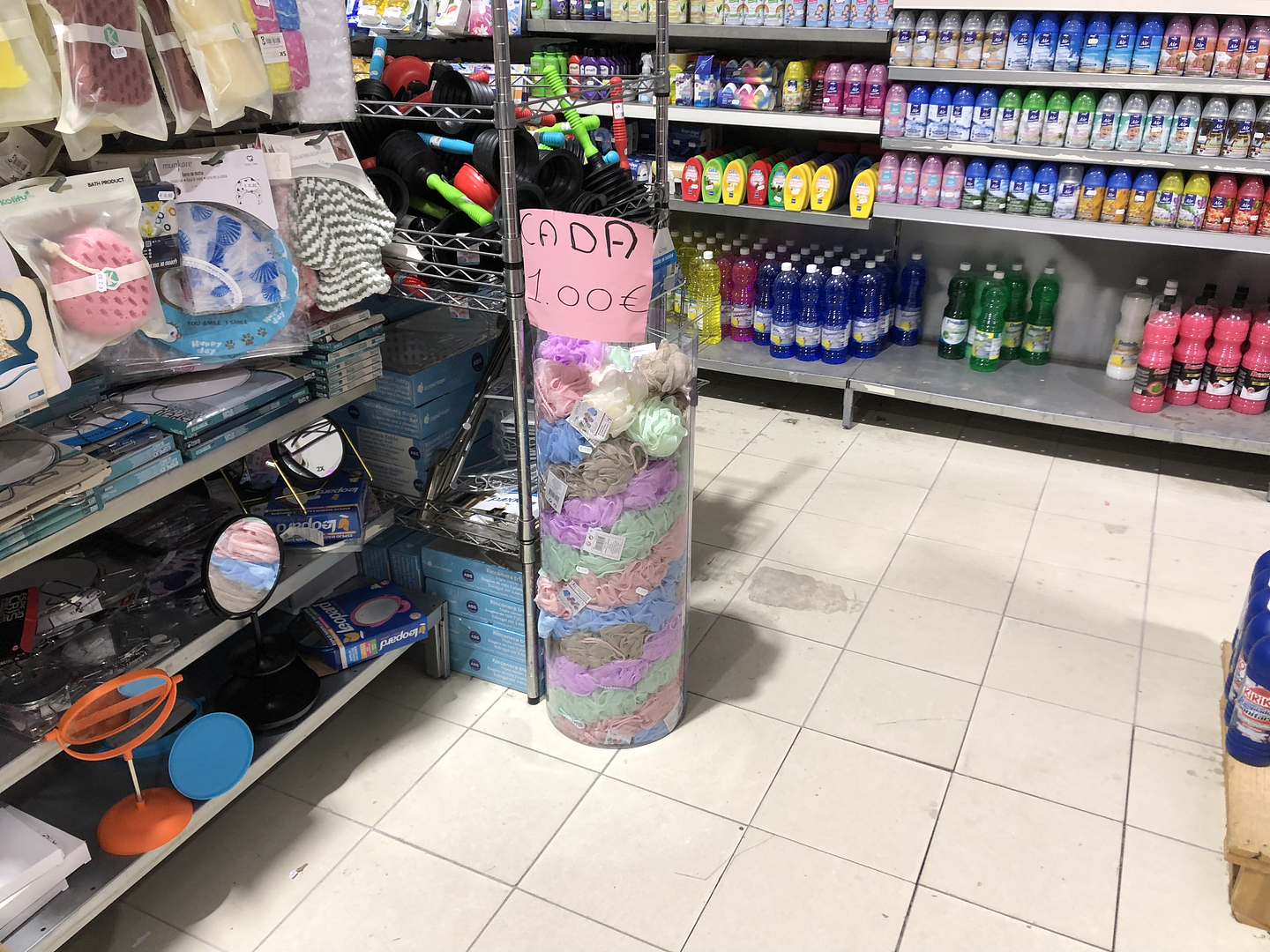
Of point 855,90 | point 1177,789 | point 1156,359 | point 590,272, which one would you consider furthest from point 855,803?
point 855,90

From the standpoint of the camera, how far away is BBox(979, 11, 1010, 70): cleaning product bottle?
345 centimetres

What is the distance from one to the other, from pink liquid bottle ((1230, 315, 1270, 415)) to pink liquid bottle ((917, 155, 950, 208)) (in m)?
1.24

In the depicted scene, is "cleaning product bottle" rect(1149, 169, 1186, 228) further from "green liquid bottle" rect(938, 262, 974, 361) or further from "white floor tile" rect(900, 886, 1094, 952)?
"white floor tile" rect(900, 886, 1094, 952)

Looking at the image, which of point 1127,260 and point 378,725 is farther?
point 1127,260

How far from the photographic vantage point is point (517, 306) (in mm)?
2068

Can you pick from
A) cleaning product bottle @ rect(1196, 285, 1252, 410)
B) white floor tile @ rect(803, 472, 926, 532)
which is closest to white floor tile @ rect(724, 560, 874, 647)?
white floor tile @ rect(803, 472, 926, 532)

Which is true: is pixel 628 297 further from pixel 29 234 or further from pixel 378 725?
pixel 378 725

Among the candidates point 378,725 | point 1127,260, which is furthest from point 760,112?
point 378,725

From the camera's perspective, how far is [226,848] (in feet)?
6.76

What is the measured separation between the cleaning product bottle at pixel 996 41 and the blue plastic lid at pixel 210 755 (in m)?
3.26

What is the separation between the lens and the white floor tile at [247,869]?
1899 mm

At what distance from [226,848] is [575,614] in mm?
884

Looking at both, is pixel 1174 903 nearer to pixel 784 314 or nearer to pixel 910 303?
pixel 784 314

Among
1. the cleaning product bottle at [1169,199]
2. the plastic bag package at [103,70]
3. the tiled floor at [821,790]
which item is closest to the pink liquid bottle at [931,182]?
the cleaning product bottle at [1169,199]
